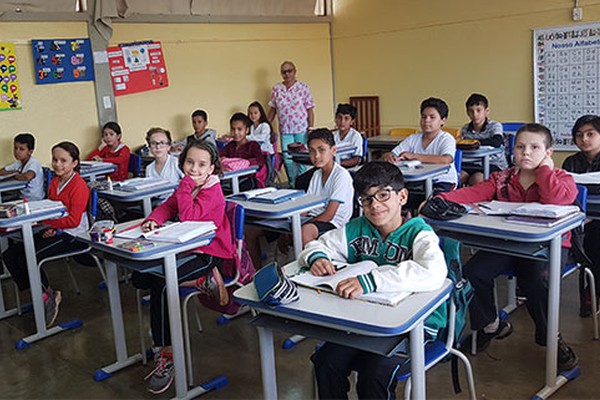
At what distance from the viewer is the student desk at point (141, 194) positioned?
4164 mm

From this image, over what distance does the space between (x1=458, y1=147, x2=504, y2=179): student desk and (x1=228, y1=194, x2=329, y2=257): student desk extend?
192 centimetres

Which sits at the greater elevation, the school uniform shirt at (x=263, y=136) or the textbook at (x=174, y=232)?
Answer: the school uniform shirt at (x=263, y=136)

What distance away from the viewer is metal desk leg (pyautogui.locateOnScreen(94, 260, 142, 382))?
303cm

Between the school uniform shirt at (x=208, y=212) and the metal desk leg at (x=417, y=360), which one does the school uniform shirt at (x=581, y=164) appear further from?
the metal desk leg at (x=417, y=360)

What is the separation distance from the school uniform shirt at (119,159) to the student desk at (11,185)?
87cm

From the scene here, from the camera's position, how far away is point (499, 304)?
3.67 m

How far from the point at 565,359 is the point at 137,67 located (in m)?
5.22

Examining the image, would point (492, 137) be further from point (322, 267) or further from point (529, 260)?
point (322, 267)

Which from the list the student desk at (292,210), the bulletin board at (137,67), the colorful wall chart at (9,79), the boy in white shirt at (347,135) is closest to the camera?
the student desk at (292,210)

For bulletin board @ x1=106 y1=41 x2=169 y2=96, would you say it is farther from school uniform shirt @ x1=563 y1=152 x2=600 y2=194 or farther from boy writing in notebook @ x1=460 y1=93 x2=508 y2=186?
school uniform shirt @ x1=563 y1=152 x2=600 y2=194

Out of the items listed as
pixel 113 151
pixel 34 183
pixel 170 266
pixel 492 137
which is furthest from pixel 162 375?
pixel 113 151

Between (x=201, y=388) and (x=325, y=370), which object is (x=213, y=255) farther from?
(x=325, y=370)

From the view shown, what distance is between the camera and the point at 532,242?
252 centimetres

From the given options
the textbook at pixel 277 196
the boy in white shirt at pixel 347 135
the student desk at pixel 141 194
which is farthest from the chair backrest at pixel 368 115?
the textbook at pixel 277 196
